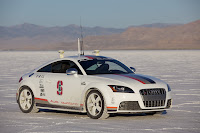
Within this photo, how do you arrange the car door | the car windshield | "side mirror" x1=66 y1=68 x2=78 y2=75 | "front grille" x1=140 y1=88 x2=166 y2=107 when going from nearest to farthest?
"front grille" x1=140 y1=88 x2=166 y2=107 < "side mirror" x1=66 y1=68 x2=78 y2=75 < the car door < the car windshield

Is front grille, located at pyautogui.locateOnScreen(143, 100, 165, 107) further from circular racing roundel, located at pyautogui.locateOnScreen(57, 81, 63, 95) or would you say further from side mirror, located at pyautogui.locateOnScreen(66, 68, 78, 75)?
circular racing roundel, located at pyautogui.locateOnScreen(57, 81, 63, 95)

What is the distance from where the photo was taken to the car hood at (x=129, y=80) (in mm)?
10305

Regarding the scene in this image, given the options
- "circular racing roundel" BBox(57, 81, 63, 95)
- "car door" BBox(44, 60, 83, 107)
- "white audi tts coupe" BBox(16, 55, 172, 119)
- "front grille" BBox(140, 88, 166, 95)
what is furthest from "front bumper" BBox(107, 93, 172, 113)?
"circular racing roundel" BBox(57, 81, 63, 95)

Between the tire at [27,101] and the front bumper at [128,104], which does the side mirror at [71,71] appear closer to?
the front bumper at [128,104]

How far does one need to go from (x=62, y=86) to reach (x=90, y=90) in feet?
2.81

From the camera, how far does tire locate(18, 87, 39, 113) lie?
38.6 ft

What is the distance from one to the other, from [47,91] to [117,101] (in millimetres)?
2084

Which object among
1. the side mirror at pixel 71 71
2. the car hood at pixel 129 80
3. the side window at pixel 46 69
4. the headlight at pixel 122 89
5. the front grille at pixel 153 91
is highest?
the side window at pixel 46 69

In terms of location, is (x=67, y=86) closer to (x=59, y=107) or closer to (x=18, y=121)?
(x=59, y=107)

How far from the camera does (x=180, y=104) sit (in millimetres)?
13438

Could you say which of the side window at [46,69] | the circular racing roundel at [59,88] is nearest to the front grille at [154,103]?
the circular racing roundel at [59,88]

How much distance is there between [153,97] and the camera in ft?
34.1

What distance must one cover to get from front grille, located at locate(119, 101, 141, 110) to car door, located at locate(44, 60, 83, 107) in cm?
110

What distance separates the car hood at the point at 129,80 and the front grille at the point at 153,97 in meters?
0.11
